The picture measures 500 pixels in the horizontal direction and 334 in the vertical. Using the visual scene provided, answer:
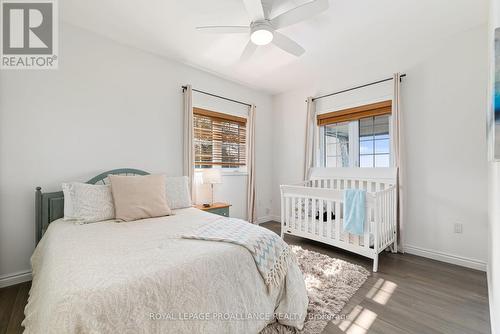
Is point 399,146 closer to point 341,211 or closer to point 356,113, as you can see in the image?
point 356,113

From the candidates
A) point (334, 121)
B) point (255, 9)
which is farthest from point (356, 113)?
point (255, 9)

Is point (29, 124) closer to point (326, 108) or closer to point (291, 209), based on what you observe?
point (291, 209)

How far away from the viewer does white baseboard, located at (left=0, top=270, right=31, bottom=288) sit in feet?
6.40

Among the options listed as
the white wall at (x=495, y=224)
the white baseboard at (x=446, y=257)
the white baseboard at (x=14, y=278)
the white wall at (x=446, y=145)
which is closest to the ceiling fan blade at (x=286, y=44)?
the white wall at (x=495, y=224)

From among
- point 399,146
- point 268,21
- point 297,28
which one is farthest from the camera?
point 399,146

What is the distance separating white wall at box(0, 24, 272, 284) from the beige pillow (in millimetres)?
552

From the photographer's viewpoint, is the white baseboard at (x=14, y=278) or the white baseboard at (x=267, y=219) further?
the white baseboard at (x=267, y=219)

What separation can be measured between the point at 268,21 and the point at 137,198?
6.52ft

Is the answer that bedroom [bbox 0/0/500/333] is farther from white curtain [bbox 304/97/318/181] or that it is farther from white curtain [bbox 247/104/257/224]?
white curtain [bbox 247/104/257/224]

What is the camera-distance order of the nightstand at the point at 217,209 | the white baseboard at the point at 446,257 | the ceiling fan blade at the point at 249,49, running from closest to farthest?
the ceiling fan blade at the point at 249,49, the white baseboard at the point at 446,257, the nightstand at the point at 217,209

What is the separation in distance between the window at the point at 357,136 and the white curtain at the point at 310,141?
5.2 inches

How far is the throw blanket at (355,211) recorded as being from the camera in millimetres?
2303

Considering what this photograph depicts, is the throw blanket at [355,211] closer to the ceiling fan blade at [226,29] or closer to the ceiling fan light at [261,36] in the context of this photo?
the ceiling fan light at [261,36]

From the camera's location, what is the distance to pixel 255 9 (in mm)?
1732
